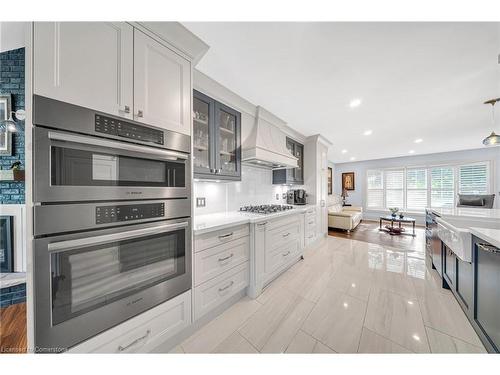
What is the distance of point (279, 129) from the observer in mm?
2850

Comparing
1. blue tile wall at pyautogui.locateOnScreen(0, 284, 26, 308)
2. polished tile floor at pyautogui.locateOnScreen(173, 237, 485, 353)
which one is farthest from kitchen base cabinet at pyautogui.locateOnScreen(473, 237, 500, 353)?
blue tile wall at pyautogui.locateOnScreen(0, 284, 26, 308)

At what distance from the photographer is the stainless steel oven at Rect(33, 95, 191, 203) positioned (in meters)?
0.79

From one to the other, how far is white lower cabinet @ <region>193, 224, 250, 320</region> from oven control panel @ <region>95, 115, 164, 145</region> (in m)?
0.81

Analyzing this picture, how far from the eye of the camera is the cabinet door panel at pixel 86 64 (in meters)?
0.80

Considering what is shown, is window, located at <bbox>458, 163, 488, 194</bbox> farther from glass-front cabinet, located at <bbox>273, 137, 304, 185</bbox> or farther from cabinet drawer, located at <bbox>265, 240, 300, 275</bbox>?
cabinet drawer, located at <bbox>265, 240, 300, 275</bbox>

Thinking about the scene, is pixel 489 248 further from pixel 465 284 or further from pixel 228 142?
pixel 228 142

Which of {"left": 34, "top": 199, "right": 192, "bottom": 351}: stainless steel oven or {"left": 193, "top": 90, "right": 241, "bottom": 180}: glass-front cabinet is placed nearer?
{"left": 34, "top": 199, "right": 192, "bottom": 351}: stainless steel oven

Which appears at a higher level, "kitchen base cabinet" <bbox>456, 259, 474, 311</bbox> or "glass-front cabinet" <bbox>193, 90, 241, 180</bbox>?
"glass-front cabinet" <bbox>193, 90, 241, 180</bbox>

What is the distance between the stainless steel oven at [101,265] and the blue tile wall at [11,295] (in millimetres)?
1598

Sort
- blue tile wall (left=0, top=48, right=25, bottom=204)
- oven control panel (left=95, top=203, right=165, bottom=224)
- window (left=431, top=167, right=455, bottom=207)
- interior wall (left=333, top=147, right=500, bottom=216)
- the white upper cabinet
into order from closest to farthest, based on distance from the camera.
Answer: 1. oven control panel (left=95, top=203, right=165, bottom=224)
2. the white upper cabinet
3. blue tile wall (left=0, top=48, right=25, bottom=204)
4. interior wall (left=333, top=147, right=500, bottom=216)
5. window (left=431, top=167, right=455, bottom=207)


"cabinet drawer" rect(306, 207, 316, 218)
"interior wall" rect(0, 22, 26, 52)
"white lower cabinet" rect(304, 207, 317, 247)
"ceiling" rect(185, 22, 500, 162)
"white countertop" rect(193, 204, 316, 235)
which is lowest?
"white lower cabinet" rect(304, 207, 317, 247)

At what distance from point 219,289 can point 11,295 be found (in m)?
2.07
